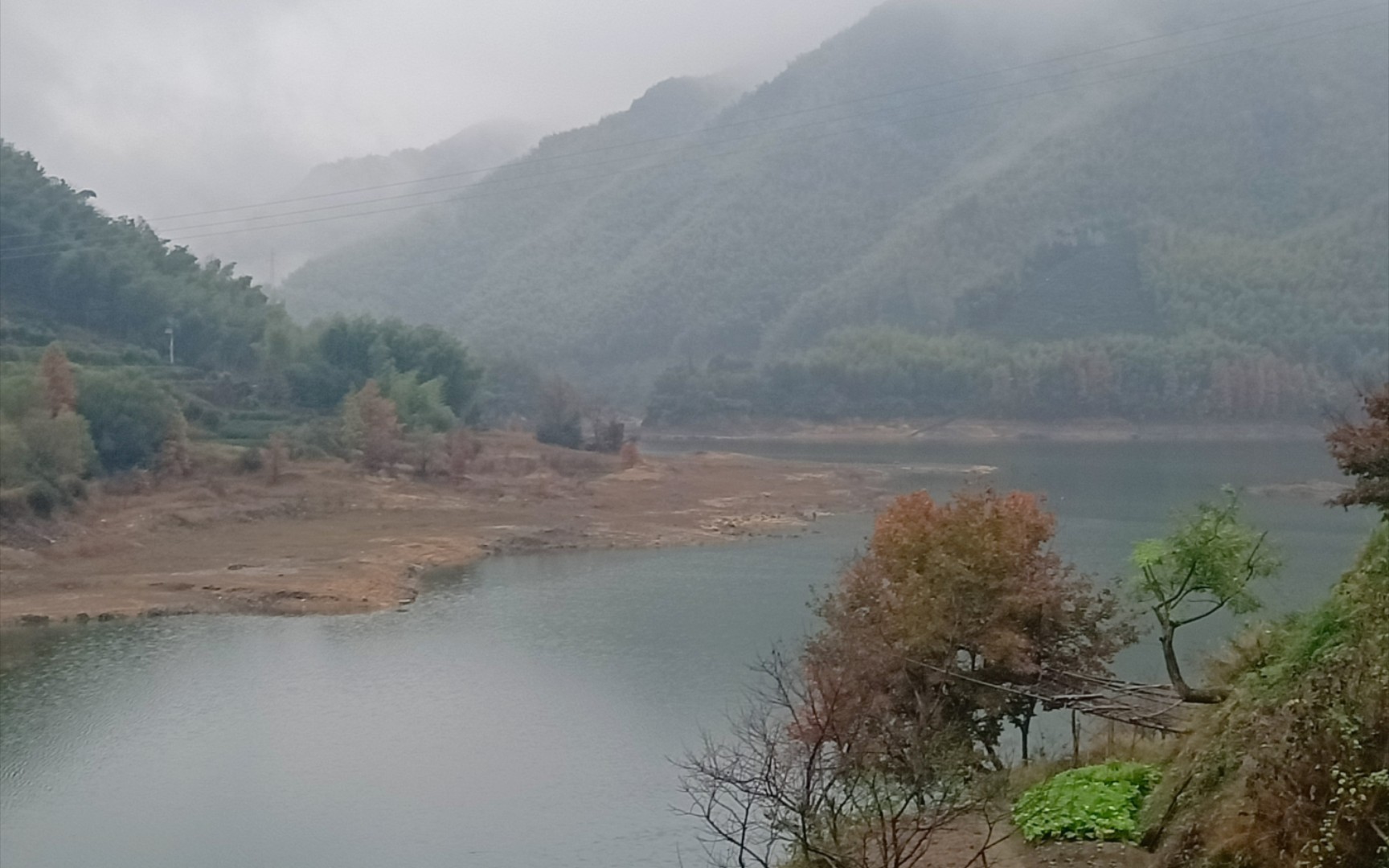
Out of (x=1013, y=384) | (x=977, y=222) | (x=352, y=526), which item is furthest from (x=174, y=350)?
(x=977, y=222)

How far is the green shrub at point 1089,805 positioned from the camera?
26.4 ft

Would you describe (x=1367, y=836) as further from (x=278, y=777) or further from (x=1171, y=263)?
(x=1171, y=263)

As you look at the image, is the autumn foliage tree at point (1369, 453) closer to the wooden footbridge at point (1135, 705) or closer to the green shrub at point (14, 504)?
the wooden footbridge at point (1135, 705)

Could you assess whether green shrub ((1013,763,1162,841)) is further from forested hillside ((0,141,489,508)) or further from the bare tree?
forested hillside ((0,141,489,508))

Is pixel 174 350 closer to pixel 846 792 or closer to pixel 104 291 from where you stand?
pixel 104 291

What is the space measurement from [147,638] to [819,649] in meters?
17.0

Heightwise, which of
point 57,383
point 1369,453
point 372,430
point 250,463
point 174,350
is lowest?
point 250,463

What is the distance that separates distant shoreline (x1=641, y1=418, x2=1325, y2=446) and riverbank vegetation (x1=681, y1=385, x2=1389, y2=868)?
59781 millimetres

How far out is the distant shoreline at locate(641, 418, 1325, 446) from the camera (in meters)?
72.7

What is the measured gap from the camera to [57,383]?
40.2m

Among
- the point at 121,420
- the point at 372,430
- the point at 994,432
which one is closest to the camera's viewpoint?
the point at 121,420

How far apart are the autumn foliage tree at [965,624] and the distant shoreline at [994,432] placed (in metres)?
62.4

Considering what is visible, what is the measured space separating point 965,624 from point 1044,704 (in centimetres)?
104

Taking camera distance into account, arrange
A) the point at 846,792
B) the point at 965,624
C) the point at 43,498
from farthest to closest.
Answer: the point at 43,498
the point at 965,624
the point at 846,792
